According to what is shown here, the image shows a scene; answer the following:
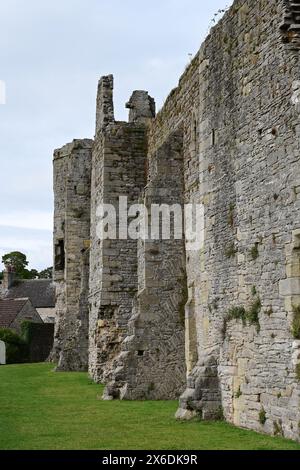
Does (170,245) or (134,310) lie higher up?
(170,245)

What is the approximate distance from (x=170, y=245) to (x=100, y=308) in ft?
13.0

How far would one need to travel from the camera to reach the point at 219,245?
44.2ft

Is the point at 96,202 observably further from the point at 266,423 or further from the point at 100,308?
the point at 266,423

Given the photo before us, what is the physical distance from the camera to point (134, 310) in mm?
17688

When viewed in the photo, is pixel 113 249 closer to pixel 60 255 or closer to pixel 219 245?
pixel 219 245

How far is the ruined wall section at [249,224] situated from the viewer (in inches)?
422

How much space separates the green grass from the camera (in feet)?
33.1


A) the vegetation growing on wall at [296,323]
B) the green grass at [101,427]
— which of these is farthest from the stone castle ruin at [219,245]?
the green grass at [101,427]

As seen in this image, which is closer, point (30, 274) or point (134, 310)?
point (134, 310)

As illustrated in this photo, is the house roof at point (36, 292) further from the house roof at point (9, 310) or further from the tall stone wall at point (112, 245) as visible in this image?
the tall stone wall at point (112, 245)

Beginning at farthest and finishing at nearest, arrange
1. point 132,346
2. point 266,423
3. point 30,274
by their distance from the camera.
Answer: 1. point 30,274
2. point 132,346
3. point 266,423

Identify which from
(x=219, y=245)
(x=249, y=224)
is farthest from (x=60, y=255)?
(x=249, y=224)

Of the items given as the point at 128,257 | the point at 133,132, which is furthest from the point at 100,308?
the point at 133,132

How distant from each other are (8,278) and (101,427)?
1932 inches
